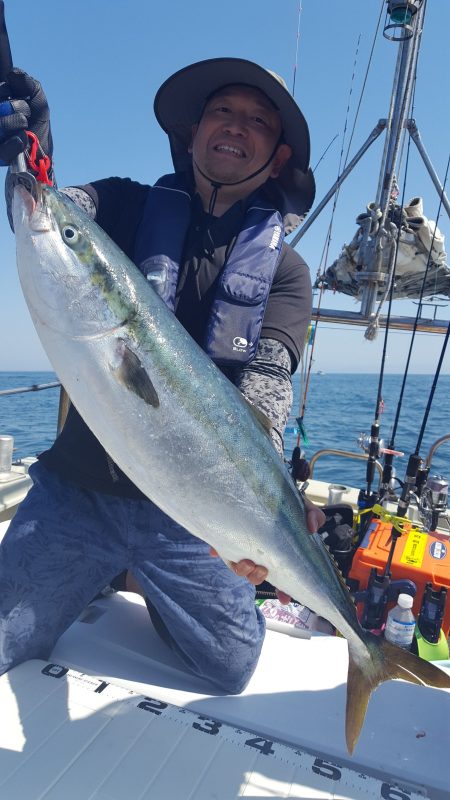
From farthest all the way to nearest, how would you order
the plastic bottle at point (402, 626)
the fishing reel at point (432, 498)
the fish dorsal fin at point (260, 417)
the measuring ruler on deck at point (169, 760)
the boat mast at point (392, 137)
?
1. the boat mast at point (392, 137)
2. the fishing reel at point (432, 498)
3. the plastic bottle at point (402, 626)
4. the fish dorsal fin at point (260, 417)
5. the measuring ruler on deck at point (169, 760)

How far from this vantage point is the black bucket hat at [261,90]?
8.66 ft

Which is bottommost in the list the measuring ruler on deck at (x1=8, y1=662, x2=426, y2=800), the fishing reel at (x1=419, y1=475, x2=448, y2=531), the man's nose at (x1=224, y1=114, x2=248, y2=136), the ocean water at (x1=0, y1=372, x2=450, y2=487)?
the ocean water at (x1=0, y1=372, x2=450, y2=487)

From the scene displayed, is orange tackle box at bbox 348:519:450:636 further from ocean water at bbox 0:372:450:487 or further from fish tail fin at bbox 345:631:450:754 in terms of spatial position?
ocean water at bbox 0:372:450:487

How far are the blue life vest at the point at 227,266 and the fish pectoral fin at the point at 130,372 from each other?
758 millimetres

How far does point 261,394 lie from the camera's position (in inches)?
97.6

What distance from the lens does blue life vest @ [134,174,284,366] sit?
97.3 inches

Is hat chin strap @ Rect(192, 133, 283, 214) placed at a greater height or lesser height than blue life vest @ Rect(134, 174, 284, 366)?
greater

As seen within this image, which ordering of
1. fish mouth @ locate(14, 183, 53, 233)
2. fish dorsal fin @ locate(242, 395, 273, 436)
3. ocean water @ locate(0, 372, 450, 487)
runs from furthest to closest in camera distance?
ocean water @ locate(0, 372, 450, 487), fish dorsal fin @ locate(242, 395, 273, 436), fish mouth @ locate(14, 183, 53, 233)

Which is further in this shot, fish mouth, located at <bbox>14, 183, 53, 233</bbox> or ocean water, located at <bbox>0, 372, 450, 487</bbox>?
ocean water, located at <bbox>0, 372, 450, 487</bbox>

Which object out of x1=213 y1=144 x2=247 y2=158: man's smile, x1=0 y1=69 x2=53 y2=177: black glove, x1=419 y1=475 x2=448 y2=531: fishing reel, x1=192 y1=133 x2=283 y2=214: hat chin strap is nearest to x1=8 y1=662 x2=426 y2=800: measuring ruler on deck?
x1=0 y1=69 x2=53 y2=177: black glove

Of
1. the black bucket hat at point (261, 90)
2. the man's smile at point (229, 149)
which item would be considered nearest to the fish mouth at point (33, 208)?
the man's smile at point (229, 149)

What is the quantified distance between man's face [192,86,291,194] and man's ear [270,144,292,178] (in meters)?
0.07

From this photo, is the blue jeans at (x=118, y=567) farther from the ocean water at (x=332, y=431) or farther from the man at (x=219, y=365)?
the ocean water at (x=332, y=431)

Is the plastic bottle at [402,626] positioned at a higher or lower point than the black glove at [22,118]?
lower
